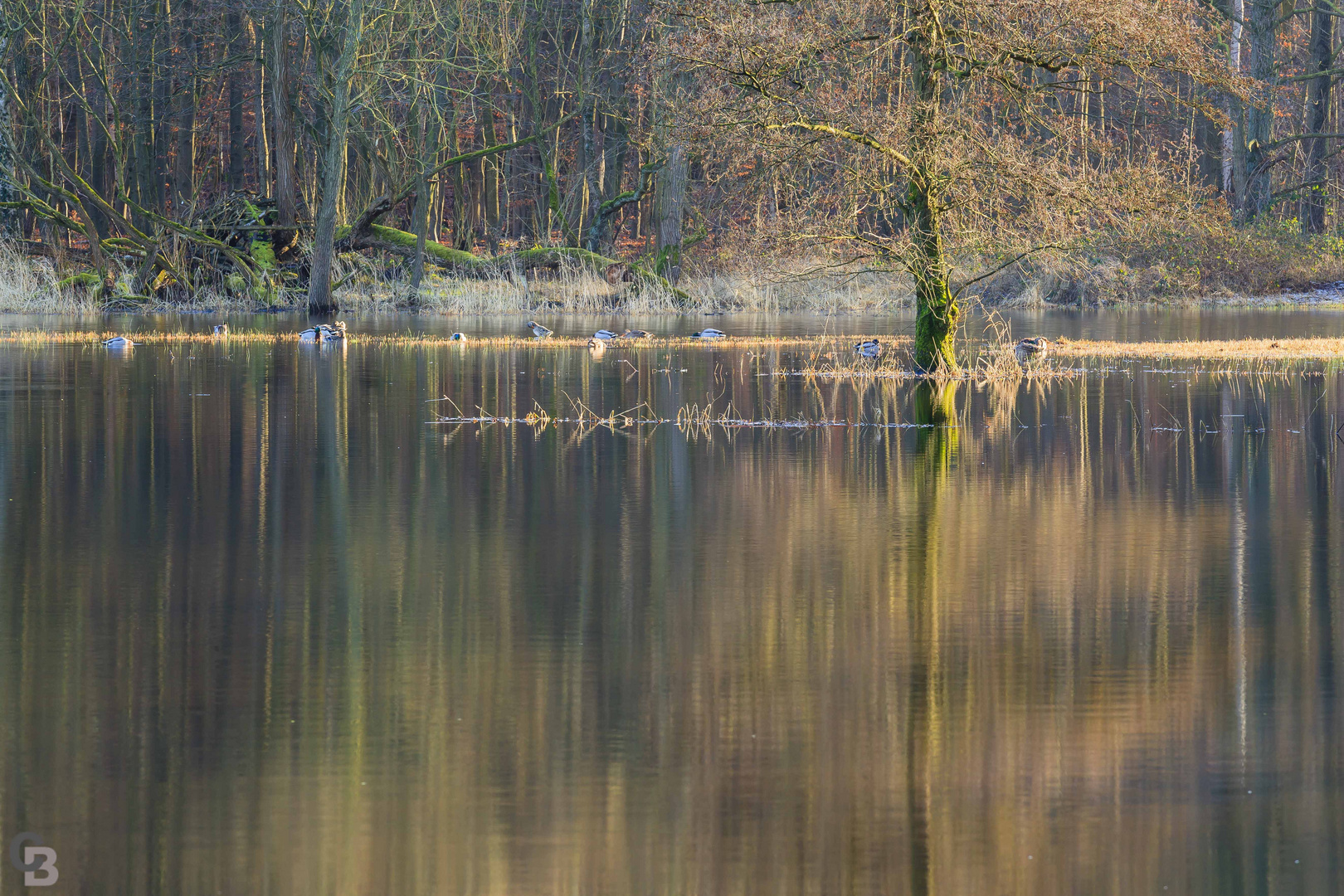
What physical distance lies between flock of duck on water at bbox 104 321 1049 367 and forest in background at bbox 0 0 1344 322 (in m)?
1.17

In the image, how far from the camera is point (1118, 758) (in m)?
5.84

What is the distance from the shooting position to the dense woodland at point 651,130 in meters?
19.8

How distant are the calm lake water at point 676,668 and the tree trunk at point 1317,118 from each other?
144 feet

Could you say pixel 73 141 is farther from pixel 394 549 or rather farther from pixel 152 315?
pixel 394 549

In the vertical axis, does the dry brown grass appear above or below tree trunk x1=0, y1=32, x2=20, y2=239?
below

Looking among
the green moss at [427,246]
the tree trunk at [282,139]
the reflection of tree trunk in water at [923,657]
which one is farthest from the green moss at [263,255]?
the reflection of tree trunk in water at [923,657]

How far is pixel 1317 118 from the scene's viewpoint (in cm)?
5628

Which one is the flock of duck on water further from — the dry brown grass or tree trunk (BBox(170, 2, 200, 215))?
tree trunk (BBox(170, 2, 200, 215))

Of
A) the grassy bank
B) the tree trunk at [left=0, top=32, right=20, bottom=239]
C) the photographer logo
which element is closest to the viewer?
the photographer logo

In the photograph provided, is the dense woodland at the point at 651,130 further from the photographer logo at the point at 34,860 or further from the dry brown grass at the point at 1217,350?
the photographer logo at the point at 34,860

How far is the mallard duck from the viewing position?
24.4 metres

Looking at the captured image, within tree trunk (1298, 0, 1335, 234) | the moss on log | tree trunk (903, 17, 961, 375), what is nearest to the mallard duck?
tree trunk (903, 17, 961, 375)

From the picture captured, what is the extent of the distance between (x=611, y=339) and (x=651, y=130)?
1252 cm

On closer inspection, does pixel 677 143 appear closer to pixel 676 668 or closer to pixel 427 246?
pixel 676 668
